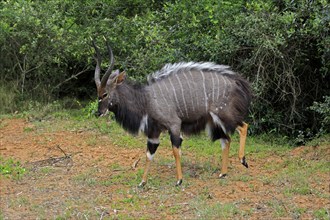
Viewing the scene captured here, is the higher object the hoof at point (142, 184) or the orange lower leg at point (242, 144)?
the orange lower leg at point (242, 144)

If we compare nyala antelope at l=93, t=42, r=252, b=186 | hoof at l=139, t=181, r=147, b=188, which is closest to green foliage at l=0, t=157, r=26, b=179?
nyala antelope at l=93, t=42, r=252, b=186

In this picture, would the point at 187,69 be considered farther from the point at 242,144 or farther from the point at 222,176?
the point at 222,176

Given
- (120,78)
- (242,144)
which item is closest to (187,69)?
(120,78)

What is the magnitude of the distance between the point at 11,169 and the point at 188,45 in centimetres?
345

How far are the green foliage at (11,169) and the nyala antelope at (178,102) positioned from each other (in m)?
1.43

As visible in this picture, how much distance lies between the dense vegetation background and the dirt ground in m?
1.15

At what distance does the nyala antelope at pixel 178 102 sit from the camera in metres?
7.17

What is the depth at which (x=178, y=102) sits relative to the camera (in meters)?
7.28

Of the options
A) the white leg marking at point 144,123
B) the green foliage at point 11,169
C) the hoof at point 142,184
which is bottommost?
the green foliage at point 11,169

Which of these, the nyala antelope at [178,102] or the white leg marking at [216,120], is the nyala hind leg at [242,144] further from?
the white leg marking at [216,120]

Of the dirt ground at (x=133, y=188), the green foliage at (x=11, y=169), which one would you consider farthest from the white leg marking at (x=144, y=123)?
the green foliage at (x=11, y=169)

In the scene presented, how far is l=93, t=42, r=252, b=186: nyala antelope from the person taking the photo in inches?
282

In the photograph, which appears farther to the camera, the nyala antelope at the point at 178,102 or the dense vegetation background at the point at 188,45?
the dense vegetation background at the point at 188,45

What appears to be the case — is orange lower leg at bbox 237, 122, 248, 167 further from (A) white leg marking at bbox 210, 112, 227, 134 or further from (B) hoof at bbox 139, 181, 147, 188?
(B) hoof at bbox 139, 181, 147, 188
